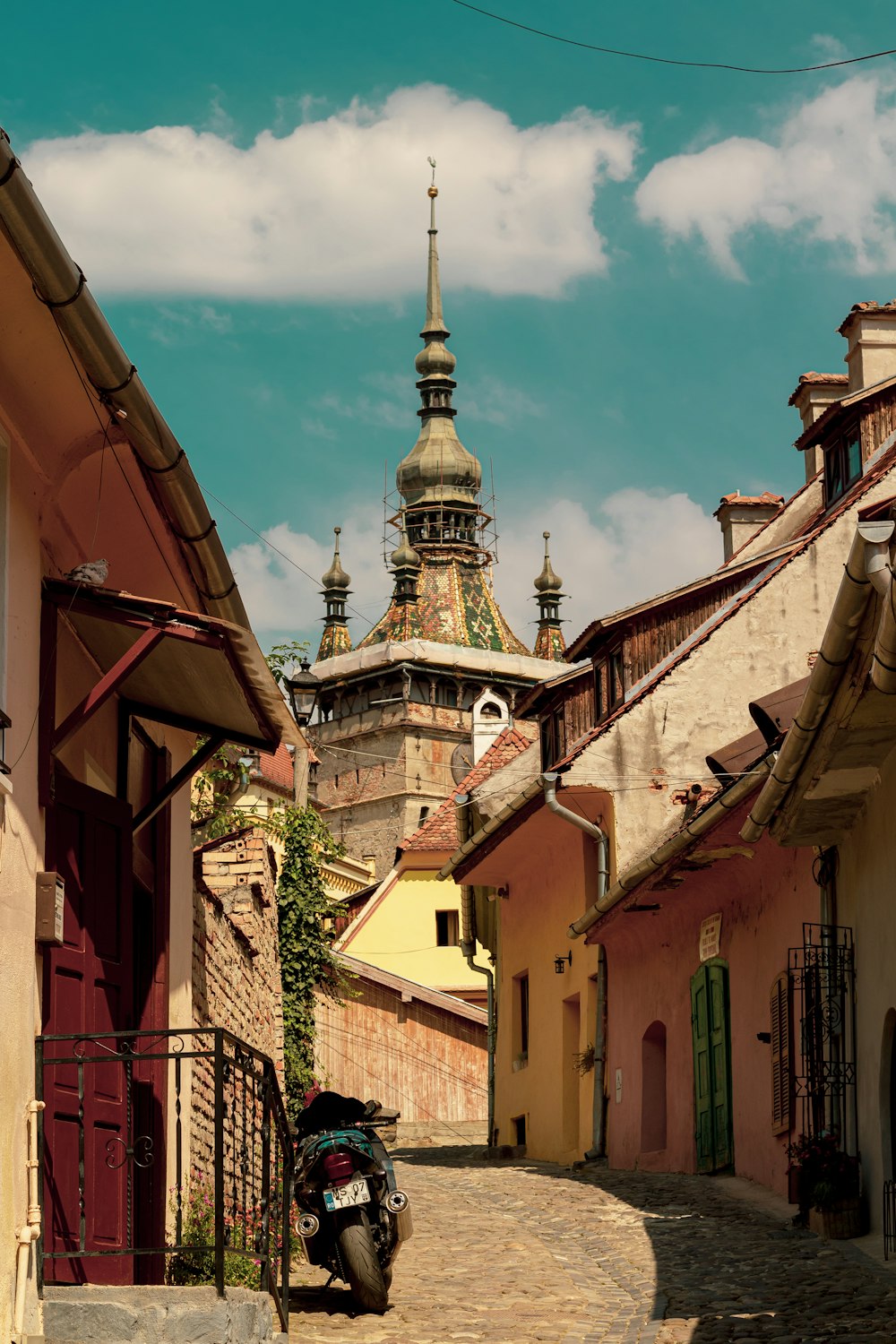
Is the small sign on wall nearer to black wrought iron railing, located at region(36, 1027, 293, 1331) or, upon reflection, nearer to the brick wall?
the brick wall

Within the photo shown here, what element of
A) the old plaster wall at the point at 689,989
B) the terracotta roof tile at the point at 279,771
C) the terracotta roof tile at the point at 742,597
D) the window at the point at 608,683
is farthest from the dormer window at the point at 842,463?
the terracotta roof tile at the point at 279,771

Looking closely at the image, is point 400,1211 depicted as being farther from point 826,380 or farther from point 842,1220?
point 826,380

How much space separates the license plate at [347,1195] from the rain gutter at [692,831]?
173 inches

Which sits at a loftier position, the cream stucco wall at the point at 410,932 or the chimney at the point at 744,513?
the chimney at the point at 744,513

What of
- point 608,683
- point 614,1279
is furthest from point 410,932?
point 614,1279

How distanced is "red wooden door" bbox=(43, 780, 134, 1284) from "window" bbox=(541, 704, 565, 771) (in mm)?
16469

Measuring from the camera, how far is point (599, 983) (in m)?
22.8

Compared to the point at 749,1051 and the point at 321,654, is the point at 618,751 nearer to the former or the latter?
the point at 749,1051

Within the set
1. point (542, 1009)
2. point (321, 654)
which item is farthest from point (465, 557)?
point (542, 1009)

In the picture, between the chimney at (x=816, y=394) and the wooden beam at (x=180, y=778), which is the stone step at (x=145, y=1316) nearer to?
the wooden beam at (x=180, y=778)

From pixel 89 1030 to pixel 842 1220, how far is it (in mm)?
5983

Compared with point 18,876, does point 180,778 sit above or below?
above

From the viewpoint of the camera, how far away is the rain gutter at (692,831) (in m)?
14.5

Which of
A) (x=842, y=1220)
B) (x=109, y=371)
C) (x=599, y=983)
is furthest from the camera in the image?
(x=599, y=983)
